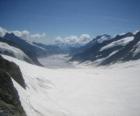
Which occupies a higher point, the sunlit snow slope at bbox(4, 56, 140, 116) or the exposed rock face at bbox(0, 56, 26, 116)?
the sunlit snow slope at bbox(4, 56, 140, 116)

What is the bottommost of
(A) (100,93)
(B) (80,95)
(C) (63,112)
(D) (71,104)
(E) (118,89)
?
(C) (63,112)

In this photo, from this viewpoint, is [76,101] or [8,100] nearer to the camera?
[8,100]

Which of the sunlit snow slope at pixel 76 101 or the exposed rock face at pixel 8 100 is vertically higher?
the sunlit snow slope at pixel 76 101

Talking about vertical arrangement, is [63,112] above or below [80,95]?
below

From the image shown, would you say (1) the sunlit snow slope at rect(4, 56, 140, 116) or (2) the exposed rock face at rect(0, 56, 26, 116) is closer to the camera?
(2) the exposed rock face at rect(0, 56, 26, 116)

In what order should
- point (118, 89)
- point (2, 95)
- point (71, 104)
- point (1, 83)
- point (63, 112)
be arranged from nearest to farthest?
point (2, 95) → point (1, 83) → point (63, 112) → point (71, 104) → point (118, 89)

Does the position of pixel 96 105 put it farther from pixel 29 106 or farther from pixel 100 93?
pixel 29 106

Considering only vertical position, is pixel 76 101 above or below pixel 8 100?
above

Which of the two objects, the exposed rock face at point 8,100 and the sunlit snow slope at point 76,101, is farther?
the sunlit snow slope at point 76,101

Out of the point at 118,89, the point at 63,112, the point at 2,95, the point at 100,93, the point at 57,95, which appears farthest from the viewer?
the point at 118,89

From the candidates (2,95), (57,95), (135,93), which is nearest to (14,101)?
(2,95)

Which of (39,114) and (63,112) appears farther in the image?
(63,112)
